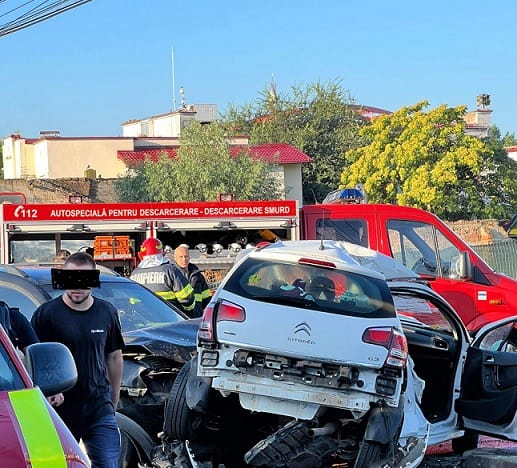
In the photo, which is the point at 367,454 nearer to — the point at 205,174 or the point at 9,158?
the point at 205,174

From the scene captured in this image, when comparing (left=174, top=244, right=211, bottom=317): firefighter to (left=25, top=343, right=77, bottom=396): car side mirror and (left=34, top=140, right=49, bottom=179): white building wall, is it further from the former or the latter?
(left=34, top=140, right=49, bottom=179): white building wall

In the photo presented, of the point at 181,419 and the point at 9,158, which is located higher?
the point at 9,158

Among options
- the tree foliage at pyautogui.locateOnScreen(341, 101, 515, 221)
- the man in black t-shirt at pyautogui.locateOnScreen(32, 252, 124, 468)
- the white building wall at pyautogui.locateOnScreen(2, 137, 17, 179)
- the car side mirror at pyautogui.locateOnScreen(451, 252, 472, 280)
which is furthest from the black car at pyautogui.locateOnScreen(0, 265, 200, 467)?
the white building wall at pyautogui.locateOnScreen(2, 137, 17, 179)

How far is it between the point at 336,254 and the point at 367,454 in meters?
1.43

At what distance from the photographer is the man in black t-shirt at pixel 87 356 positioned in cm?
513

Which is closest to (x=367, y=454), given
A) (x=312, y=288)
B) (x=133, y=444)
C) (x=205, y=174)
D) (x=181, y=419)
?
(x=312, y=288)

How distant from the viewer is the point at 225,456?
625cm

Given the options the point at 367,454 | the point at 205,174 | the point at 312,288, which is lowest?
the point at 367,454

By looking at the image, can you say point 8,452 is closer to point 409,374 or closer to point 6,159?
point 409,374

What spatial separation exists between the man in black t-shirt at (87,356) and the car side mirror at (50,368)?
139 cm

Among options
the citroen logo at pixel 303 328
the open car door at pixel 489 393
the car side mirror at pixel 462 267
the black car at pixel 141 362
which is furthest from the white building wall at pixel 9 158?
the citroen logo at pixel 303 328

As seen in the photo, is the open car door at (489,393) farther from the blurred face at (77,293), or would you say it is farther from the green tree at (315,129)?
the green tree at (315,129)

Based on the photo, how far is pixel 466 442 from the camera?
774 centimetres

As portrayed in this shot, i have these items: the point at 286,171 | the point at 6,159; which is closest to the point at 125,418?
the point at 286,171
